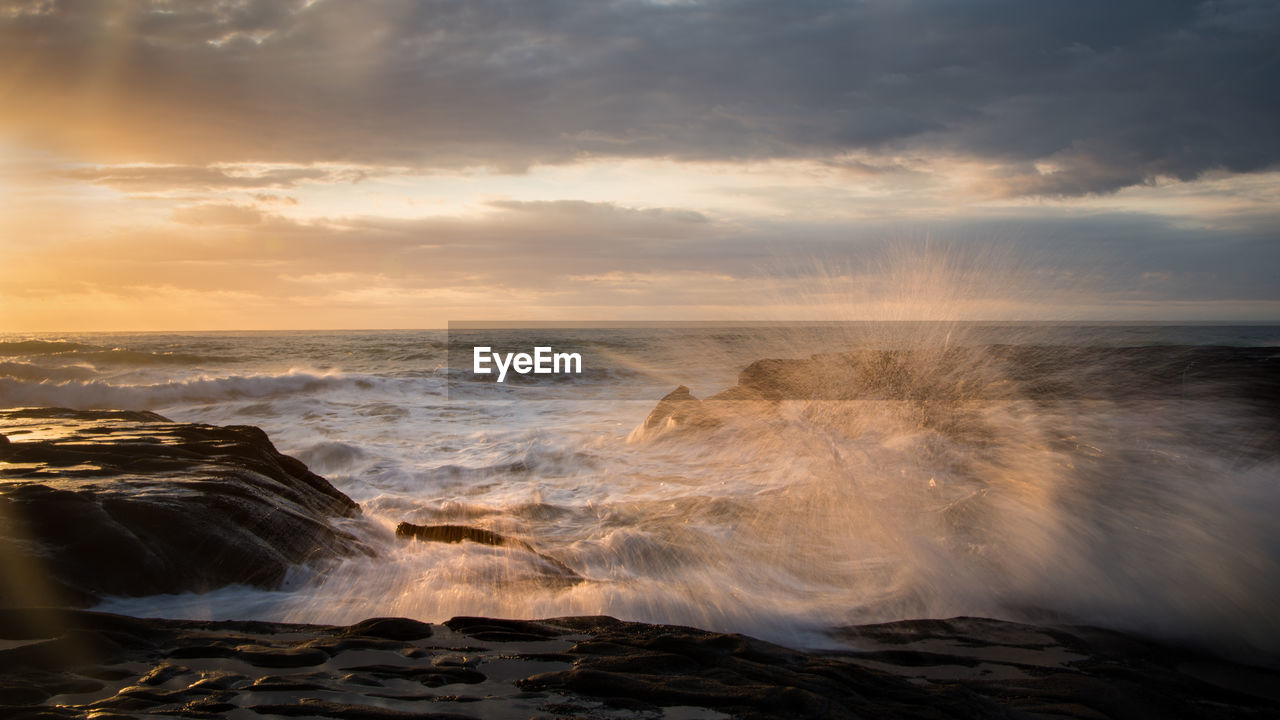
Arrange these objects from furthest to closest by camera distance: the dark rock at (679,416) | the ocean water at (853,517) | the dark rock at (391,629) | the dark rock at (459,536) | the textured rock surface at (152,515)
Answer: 1. the dark rock at (679,416)
2. the dark rock at (459,536)
3. the ocean water at (853,517)
4. the textured rock surface at (152,515)
5. the dark rock at (391,629)

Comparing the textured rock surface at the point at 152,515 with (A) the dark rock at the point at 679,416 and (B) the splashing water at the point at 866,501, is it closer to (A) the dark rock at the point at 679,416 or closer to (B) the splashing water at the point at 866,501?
(B) the splashing water at the point at 866,501

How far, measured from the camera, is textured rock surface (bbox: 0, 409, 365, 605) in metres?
3.46

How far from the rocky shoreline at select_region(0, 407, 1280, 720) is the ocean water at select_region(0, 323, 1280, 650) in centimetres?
30

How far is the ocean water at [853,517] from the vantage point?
13.0 feet

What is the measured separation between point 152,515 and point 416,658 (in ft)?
6.93

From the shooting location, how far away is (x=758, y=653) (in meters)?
3.08

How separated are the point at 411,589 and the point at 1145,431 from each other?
591cm

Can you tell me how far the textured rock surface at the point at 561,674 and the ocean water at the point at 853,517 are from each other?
48cm

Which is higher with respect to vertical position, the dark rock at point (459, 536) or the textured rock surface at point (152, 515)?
the textured rock surface at point (152, 515)

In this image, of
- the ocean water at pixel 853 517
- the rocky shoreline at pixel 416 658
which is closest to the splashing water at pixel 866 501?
the ocean water at pixel 853 517

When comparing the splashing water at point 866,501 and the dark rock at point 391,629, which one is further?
the splashing water at point 866,501

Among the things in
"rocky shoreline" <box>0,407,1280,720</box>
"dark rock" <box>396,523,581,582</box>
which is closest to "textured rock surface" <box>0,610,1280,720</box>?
"rocky shoreline" <box>0,407,1280,720</box>

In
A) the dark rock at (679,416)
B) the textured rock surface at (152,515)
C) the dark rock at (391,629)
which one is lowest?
the dark rock at (679,416)

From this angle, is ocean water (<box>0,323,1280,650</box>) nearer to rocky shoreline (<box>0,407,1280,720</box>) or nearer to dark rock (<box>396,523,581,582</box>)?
dark rock (<box>396,523,581,582</box>)
